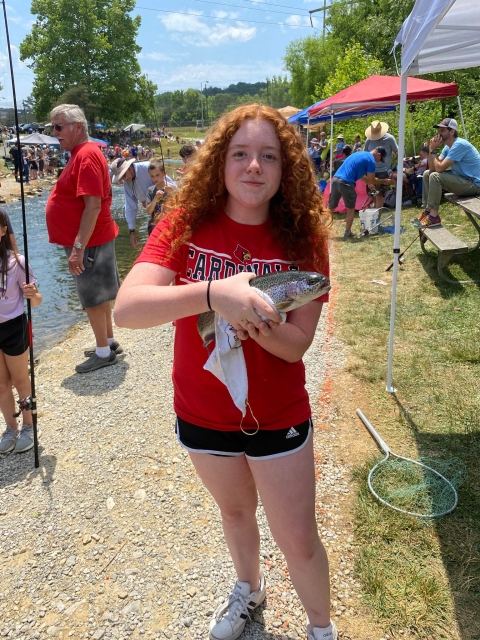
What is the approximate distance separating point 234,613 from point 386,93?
38.7ft

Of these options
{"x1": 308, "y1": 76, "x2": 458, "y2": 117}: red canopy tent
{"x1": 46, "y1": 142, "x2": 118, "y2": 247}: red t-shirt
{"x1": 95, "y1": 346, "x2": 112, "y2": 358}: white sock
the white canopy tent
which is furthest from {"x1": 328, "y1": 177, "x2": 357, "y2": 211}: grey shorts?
{"x1": 95, "y1": 346, "x2": 112, "y2": 358}: white sock

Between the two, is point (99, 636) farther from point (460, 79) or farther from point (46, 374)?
point (460, 79)

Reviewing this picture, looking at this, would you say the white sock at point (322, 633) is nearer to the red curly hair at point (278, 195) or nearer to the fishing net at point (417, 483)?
the fishing net at point (417, 483)

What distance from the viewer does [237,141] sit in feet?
5.38

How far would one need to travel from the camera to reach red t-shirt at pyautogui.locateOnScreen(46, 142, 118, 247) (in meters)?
4.29

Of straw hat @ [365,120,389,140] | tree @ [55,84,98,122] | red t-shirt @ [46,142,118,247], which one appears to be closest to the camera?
red t-shirt @ [46,142,118,247]

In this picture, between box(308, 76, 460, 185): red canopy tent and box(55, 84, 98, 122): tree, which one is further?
box(55, 84, 98, 122): tree

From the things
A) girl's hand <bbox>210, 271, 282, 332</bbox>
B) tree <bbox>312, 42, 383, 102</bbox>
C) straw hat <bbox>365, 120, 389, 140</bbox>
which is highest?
tree <bbox>312, 42, 383, 102</bbox>

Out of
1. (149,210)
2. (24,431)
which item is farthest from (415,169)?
(24,431)

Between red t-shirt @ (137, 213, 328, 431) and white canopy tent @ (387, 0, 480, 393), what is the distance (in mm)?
1843

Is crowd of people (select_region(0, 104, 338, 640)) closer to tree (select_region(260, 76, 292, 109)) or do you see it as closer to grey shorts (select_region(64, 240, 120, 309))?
grey shorts (select_region(64, 240, 120, 309))

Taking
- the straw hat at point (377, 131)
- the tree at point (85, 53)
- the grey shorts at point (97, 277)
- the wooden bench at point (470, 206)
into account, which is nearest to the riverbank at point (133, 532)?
the grey shorts at point (97, 277)

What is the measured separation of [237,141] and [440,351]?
3.87 meters

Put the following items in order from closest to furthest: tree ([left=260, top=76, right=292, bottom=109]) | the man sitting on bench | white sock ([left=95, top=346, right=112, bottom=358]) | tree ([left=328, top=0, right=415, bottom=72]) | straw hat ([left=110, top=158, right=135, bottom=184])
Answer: white sock ([left=95, top=346, right=112, bottom=358])
straw hat ([left=110, top=158, right=135, bottom=184])
the man sitting on bench
tree ([left=328, top=0, right=415, bottom=72])
tree ([left=260, top=76, right=292, bottom=109])
